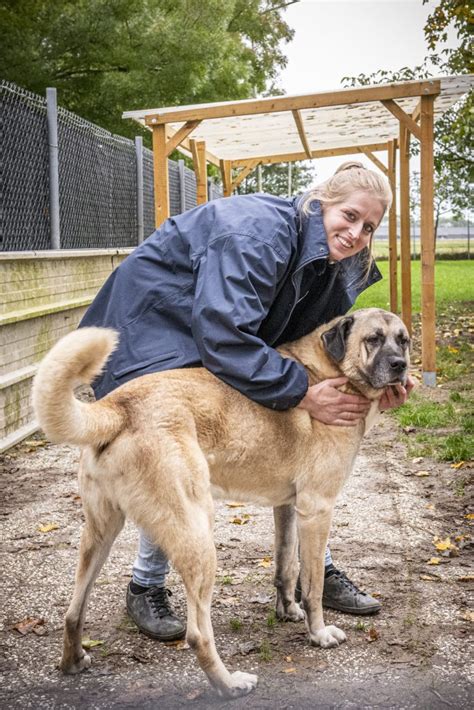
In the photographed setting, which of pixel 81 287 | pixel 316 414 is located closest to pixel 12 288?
pixel 81 287

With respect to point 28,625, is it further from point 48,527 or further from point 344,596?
point 344,596

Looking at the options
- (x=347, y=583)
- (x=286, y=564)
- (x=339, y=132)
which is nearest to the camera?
(x=286, y=564)

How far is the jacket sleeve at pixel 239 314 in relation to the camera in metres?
2.99

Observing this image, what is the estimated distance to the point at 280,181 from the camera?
53.7 m

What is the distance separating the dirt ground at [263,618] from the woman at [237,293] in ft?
1.06

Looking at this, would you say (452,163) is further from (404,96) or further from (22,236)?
(22,236)

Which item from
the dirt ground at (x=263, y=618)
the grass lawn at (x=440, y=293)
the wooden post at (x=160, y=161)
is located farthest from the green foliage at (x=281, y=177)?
the dirt ground at (x=263, y=618)

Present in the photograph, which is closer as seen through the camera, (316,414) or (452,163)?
(316,414)

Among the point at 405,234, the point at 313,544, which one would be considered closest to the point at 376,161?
the point at 405,234

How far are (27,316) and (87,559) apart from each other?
186 inches

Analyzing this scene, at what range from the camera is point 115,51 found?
19875 millimetres

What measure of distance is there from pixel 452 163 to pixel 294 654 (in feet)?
56.4

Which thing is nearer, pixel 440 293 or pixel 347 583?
pixel 347 583

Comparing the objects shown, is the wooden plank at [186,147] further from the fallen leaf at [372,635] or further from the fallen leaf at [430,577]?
the fallen leaf at [372,635]
